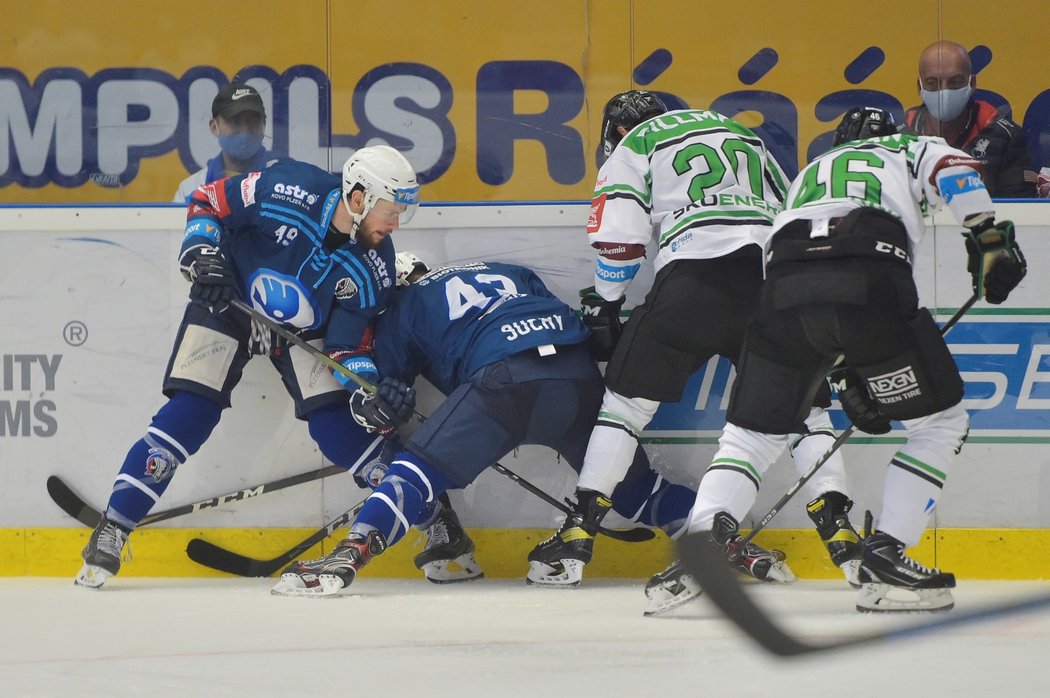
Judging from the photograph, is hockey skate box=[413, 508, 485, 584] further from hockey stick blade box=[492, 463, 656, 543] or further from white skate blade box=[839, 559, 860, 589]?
white skate blade box=[839, 559, 860, 589]

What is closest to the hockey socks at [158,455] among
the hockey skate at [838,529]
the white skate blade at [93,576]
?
the white skate blade at [93,576]

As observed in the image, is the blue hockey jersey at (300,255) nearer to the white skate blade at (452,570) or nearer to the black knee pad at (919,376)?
the white skate blade at (452,570)

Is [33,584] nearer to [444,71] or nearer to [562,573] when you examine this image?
[562,573]

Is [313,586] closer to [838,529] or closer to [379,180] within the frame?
[379,180]

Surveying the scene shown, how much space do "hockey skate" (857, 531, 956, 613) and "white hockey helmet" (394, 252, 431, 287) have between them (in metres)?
1.34

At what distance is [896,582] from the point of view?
107 inches

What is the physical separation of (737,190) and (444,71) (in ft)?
6.89

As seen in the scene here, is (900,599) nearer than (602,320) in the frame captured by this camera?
Yes

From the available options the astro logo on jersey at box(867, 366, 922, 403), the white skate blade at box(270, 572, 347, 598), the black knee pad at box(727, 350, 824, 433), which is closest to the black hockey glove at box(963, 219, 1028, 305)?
the astro logo on jersey at box(867, 366, 922, 403)

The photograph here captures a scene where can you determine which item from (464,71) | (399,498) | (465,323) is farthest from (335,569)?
(464,71)

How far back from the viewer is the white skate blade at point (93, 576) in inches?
127

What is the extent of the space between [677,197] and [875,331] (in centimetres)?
76

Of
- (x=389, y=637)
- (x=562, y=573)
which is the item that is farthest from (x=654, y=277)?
(x=389, y=637)

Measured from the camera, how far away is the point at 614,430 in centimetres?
321
